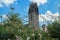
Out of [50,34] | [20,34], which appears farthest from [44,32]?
[20,34]

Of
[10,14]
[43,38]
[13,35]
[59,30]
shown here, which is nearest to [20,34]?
[13,35]

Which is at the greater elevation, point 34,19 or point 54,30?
point 54,30

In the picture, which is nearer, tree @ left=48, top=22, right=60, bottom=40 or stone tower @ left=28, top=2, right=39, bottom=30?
tree @ left=48, top=22, right=60, bottom=40

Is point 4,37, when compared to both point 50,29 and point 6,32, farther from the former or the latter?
point 50,29

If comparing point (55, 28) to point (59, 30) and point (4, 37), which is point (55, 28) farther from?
point (4, 37)

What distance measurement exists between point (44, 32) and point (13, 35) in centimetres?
114

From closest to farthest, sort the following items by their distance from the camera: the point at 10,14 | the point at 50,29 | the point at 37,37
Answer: the point at 37,37, the point at 50,29, the point at 10,14

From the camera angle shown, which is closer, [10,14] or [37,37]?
[37,37]

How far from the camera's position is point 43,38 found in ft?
27.8

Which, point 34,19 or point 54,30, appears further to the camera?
point 34,19

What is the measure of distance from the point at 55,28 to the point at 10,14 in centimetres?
366

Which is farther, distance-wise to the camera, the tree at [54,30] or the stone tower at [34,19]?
the stone tower at [34,19]

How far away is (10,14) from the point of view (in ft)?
39.1

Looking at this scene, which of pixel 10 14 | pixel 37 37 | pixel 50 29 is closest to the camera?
pixel 37 37
